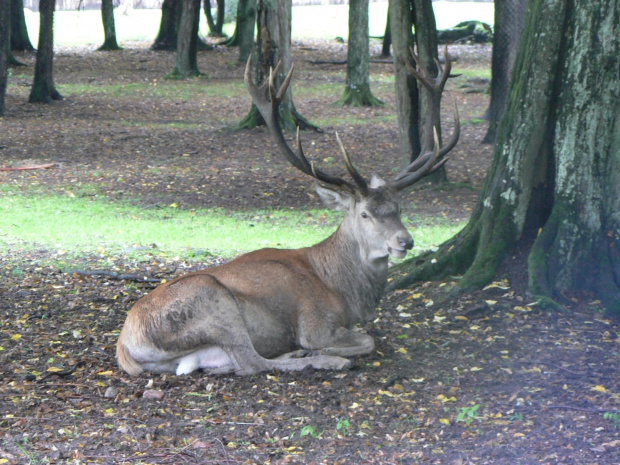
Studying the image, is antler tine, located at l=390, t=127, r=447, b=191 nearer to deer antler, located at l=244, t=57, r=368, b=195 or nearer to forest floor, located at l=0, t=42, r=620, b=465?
deer antler, located at l=244, t=57, r=368, b=195

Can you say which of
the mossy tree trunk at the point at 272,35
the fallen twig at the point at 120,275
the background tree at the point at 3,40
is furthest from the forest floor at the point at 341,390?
the background tree at the point at 3,40

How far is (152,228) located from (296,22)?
32.7 m

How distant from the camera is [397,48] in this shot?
426 inches

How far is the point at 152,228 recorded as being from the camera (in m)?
10.6

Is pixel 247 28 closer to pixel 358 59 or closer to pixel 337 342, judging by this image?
pixel 358 59

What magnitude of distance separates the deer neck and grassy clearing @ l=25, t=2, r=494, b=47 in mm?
29266

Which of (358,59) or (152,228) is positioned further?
(358,59)

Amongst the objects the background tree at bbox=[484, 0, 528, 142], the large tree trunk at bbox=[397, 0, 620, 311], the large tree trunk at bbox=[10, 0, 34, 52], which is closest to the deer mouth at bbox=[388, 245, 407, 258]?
the large tree trunk at bbox=[397, 0, 620, 311]

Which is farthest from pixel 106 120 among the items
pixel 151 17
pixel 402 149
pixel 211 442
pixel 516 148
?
pixel 151 17

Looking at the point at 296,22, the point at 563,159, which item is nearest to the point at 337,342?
the point at 563,159

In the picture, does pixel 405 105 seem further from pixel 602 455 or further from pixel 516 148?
pixel 602 455

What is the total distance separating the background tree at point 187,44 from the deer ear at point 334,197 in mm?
18788

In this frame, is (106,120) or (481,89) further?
(481,89)

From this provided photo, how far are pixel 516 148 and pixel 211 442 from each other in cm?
348
